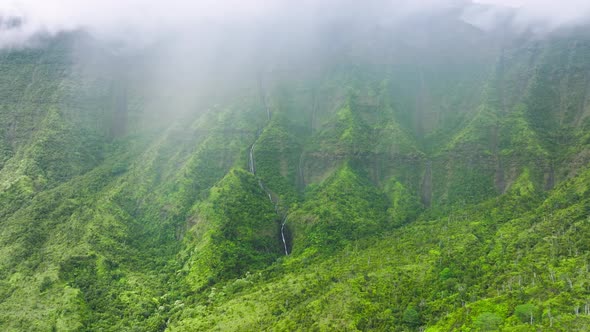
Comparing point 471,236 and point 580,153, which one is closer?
point 471,236

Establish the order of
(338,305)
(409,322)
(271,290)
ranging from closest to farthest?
(409,322) → (338,305) → (271,290)

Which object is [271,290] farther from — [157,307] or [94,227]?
[94,227]

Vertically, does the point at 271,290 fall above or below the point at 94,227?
below

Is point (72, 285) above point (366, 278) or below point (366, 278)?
above

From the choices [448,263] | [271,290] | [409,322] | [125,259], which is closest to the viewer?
[409,322]

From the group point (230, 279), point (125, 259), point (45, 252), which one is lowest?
point (230, 279)

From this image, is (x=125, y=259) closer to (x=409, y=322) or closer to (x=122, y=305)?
(x=122, y=305)

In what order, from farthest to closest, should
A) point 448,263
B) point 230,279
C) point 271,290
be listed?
point 230,279 → point 271,290 → point 448,263

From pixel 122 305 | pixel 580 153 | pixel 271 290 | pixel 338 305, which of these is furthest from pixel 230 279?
pixel 580 153

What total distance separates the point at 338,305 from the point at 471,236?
6119 centimetres

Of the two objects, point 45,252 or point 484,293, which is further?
point 45,252

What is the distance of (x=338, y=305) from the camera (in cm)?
13500

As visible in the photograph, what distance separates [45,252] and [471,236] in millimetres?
170739

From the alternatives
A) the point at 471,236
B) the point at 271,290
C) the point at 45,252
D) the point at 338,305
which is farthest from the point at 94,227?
the point at 471,236
